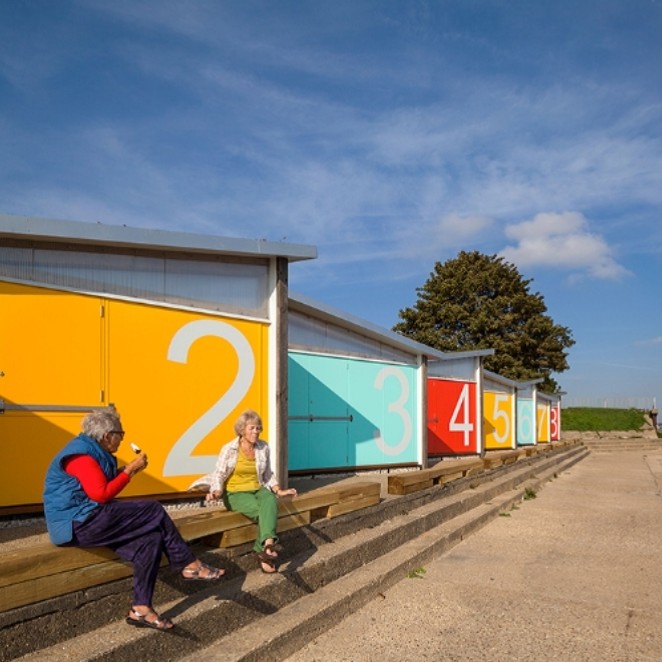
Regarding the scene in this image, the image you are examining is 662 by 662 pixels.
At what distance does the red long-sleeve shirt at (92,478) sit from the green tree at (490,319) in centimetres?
3205

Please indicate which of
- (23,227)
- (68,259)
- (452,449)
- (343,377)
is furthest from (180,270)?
(452,449)

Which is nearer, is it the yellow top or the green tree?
the yellow top

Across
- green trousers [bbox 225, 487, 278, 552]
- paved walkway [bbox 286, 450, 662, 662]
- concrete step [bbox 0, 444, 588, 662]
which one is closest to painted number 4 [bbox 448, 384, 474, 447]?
paved walkway [bbox 286, 450, 662, 662]

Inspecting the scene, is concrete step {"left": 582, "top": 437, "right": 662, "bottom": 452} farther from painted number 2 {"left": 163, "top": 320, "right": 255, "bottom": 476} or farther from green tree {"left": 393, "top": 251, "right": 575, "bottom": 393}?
painted number 2 {"left": 163, "top": 320, "right": 255, "bottom": 476}

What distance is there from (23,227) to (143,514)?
3.18m

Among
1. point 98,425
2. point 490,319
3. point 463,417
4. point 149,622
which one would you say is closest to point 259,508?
point 149,622

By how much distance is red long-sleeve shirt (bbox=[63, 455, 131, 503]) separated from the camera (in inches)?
149

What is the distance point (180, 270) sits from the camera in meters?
7.19

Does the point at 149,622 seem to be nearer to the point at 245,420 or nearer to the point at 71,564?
the point at 71,564

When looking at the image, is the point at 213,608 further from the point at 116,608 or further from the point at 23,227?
the point at 23,227

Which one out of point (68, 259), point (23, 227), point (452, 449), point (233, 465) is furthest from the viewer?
point (452, 449)

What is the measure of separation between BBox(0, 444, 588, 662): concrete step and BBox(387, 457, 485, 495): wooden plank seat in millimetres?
145

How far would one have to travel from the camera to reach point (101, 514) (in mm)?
3814

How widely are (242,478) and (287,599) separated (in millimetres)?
971
